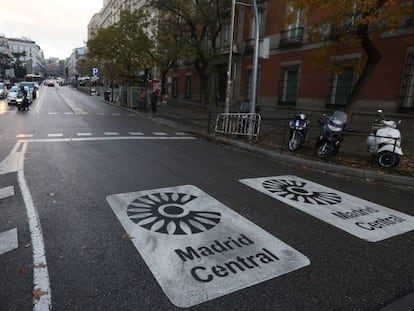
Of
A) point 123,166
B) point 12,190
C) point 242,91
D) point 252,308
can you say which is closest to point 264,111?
point 242,91

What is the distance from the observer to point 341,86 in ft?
59.6

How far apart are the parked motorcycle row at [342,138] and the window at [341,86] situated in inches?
366

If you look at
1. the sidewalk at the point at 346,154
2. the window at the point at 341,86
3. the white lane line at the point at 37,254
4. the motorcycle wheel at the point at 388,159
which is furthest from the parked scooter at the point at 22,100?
the motorcycle wheel at the point at 388,159

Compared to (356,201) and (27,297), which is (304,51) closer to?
(356,201)

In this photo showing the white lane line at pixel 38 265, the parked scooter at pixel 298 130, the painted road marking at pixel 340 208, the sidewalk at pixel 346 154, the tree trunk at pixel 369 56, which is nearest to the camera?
the white lane line at pixel 38 265

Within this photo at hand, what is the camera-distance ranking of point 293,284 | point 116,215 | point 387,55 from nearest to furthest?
point 293,284
point 116,215
point 387,55

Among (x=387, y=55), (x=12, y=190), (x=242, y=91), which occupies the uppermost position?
(x=387, y=55)

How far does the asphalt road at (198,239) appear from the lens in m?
2.83

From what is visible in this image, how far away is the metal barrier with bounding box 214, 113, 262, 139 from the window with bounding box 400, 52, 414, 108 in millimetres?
8064

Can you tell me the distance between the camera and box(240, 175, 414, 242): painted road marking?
173 inches

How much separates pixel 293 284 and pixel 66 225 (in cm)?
291

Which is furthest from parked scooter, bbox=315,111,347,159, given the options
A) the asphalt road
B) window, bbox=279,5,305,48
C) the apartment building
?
window, bbox=279,5,305,48

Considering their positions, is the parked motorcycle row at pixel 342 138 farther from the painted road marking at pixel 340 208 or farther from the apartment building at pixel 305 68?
the apartment building at pixel 305 68

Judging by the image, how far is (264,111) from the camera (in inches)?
938
